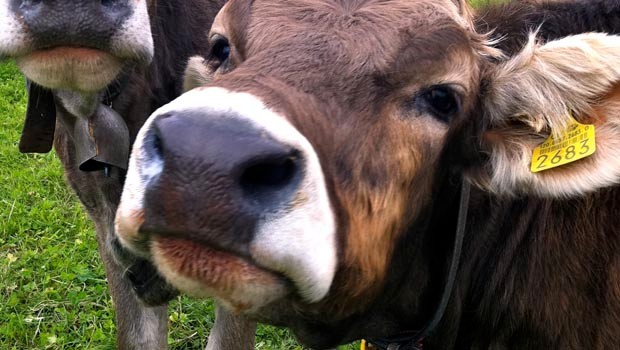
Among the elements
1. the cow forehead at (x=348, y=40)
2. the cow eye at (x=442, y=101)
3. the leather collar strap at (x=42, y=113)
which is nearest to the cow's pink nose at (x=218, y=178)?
the cow forehead at (x=348, y=40)

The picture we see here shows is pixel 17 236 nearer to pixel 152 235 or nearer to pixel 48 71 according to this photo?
pixel 48 71

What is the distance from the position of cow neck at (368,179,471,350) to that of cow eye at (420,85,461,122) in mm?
408

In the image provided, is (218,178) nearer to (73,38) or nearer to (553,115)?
(73,38)

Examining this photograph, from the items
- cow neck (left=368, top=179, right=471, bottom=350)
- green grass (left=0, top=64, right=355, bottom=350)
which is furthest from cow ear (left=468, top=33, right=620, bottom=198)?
green grass (left=0, top=64, right=355, bottom=350)

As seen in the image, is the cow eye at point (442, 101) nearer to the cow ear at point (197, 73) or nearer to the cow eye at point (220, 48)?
the cow eye at point (220, 48)

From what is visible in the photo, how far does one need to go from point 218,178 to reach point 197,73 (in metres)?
1.67

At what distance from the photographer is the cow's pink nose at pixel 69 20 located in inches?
108

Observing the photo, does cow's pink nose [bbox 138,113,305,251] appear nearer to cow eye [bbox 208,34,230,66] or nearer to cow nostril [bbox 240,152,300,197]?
cow nostril [bbox 240,152,300,197]

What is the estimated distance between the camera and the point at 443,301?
313 centimetres

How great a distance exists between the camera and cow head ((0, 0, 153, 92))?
2766 mm

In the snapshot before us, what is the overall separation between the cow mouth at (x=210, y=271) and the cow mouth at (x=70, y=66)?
113 centimetres

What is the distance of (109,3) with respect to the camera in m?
2.85

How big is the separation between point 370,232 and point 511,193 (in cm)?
79

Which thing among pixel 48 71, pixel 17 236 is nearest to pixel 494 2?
pixel 48 71
